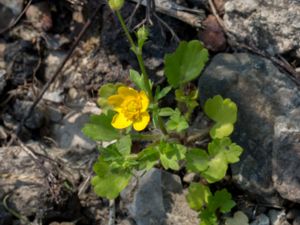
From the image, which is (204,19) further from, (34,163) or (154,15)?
(34,163)

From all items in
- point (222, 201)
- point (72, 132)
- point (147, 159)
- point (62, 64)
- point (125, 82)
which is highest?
point (62, 64)

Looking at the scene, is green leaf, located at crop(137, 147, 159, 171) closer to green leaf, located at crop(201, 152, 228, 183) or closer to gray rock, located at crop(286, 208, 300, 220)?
green leaf, located at crop(201, 152, 228, 183)

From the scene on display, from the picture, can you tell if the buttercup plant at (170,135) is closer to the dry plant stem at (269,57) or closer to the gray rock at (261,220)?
the gray rock at (261,220)

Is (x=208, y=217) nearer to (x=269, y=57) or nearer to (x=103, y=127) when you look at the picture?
(x=103, y=127)

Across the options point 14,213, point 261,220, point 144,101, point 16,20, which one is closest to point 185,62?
point 144,101

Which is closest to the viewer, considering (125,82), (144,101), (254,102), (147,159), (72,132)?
(144,101)

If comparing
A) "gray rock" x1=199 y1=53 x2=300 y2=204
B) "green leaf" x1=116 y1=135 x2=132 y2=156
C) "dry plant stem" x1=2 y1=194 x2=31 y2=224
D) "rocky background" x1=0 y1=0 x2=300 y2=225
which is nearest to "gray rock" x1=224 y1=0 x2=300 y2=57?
"rocky background" x1=0 y1=0 x2=300 y2=225

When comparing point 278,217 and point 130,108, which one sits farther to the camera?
point 278,217
